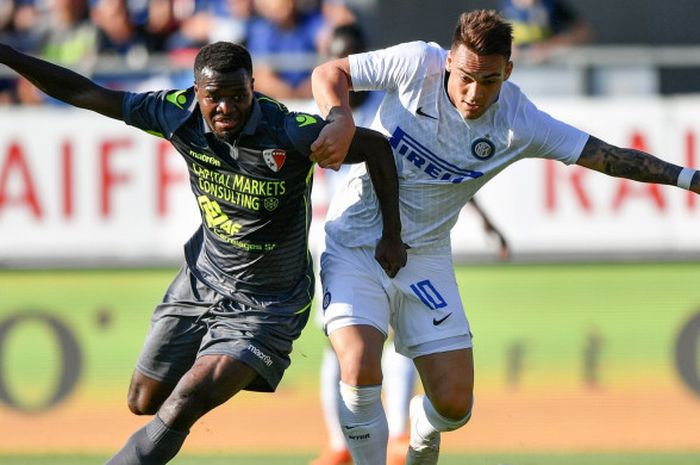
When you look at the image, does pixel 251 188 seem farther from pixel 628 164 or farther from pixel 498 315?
pixel 498 315

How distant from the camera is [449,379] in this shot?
6539 mm

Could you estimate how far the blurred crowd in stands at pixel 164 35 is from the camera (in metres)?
10.1

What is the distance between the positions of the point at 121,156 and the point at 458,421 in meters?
4.05

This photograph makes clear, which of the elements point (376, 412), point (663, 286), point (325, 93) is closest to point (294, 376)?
point (663, 286)

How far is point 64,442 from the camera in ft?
31.1

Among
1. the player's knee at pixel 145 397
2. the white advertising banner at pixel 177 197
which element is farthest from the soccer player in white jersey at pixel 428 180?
the white advertising banner at pixel 177 197

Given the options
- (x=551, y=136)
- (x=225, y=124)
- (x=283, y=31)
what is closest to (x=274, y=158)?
(x=225, y=124)

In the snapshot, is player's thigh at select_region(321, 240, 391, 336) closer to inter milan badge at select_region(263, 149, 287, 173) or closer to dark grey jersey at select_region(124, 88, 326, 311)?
dark grey jersey at select_region(124, 88, 326, 311)

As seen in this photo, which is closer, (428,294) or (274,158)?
(274,158)

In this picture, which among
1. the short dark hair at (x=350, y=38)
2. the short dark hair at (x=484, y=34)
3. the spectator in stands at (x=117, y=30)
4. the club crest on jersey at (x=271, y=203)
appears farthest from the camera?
the spectator in stands at (x=117, y=30)

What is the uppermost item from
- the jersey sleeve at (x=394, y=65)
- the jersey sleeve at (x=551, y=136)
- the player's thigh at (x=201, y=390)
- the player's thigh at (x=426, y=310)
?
the jersey sleeve at (x=394, y=65)

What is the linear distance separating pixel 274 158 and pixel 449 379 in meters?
1.37

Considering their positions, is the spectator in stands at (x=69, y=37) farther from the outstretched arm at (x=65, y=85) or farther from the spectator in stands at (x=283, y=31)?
the outstretched arm at (x=65, y=85)

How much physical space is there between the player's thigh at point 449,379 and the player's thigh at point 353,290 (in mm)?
284
